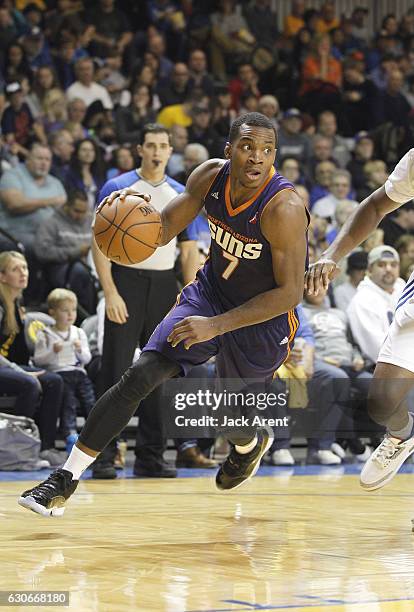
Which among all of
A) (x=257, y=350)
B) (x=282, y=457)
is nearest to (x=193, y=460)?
(x=282, y=457)

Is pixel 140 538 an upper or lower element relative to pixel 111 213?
lower

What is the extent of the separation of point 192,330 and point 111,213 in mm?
700

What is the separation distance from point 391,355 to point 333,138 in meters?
8.61

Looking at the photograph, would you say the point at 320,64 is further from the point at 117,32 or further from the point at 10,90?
the point at 10,90

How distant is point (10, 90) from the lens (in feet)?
35.8

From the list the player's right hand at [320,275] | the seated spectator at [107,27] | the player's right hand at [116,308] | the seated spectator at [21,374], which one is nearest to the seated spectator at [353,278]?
the seated spectator at [21,374]

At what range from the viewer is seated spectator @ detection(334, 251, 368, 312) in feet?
32.8

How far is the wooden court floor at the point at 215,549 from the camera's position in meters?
3.47

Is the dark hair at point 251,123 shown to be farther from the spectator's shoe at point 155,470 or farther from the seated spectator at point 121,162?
the seated spectator at point 121,162

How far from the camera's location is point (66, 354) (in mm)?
8414

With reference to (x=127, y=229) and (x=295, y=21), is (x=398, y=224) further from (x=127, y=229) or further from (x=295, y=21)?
(x=127, y=229)

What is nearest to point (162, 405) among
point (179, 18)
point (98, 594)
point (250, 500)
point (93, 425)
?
point (250, 500)

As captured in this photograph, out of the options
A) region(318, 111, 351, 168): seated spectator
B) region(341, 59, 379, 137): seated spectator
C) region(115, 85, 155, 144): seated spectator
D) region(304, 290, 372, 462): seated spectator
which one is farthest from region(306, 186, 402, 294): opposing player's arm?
region(341, 59, 379, 137): seated spectator

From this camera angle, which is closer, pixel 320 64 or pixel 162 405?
pixel 162 405
